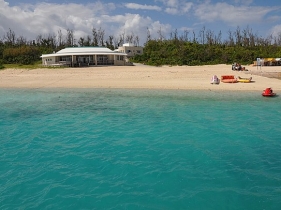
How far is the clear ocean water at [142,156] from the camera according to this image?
277 inches

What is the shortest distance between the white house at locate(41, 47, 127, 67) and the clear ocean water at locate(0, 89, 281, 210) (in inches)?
1057

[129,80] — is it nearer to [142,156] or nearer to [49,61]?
[142,156]

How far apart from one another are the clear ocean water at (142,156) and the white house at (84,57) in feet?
88.1

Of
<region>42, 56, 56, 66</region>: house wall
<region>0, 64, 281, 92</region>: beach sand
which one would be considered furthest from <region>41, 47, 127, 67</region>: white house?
<region>0, 64, 281, 92</region>: beach sand

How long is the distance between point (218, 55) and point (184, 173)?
4429cm

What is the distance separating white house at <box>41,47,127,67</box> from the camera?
45.0 metres

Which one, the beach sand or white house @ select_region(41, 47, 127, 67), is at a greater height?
white house @ select_region(41, 47, 127, 67)

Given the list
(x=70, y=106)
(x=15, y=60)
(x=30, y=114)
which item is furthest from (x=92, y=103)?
(x=15, y=60)

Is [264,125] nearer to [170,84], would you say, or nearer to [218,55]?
[170,84]

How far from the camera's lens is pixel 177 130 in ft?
43.4

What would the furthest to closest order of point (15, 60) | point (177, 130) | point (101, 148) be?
point (15, 60) → point (177, 130) → point (101, 148)

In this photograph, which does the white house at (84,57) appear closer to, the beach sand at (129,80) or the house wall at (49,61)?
the house wall at (49,61)

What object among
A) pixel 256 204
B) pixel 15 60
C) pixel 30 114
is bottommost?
pixel 256 204

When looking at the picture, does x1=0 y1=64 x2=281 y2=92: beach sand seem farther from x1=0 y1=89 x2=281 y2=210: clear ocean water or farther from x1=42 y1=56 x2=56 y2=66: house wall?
x1=42 y1=56 x2=56 y2=66: house wall
